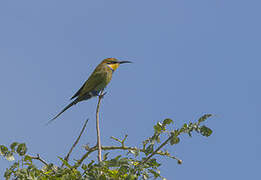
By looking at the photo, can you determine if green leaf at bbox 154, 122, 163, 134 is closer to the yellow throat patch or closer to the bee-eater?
the bee-eater

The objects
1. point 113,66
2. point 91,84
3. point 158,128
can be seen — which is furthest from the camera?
point 113,66

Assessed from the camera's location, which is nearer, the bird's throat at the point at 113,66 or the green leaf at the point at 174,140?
the green leaf at the point at 174,140

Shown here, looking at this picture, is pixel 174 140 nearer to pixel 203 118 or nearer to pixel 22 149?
pixel 203 118

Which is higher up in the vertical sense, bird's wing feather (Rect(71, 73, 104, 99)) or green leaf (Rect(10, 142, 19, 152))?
bird's wing feather (Rect(71, 73, 104, 99))

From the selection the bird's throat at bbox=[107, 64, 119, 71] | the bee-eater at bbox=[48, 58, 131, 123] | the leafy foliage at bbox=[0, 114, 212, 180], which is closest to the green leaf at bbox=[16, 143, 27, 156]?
the leafy foliage at bbox=[0, 114, 212, 180]

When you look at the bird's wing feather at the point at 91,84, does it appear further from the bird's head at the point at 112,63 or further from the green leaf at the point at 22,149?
the green leaf at the point at 22,149

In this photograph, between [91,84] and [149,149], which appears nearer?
[149,149]

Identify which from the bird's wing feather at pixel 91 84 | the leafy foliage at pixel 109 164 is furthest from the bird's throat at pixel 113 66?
the leafy foliage at pixel 109 164

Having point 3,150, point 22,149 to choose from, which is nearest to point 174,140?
point 22,149

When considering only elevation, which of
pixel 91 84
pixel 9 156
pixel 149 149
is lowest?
pixel 9 156

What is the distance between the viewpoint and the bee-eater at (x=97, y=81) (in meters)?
3.72

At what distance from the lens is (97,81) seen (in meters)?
3.90

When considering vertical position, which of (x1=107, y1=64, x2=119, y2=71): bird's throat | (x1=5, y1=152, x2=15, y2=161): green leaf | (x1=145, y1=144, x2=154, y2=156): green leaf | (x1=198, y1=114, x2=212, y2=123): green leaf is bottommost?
(x1=5, y1=152, x2=15, y2=161): green leaf

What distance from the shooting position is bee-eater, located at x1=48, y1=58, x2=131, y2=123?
3.72m
